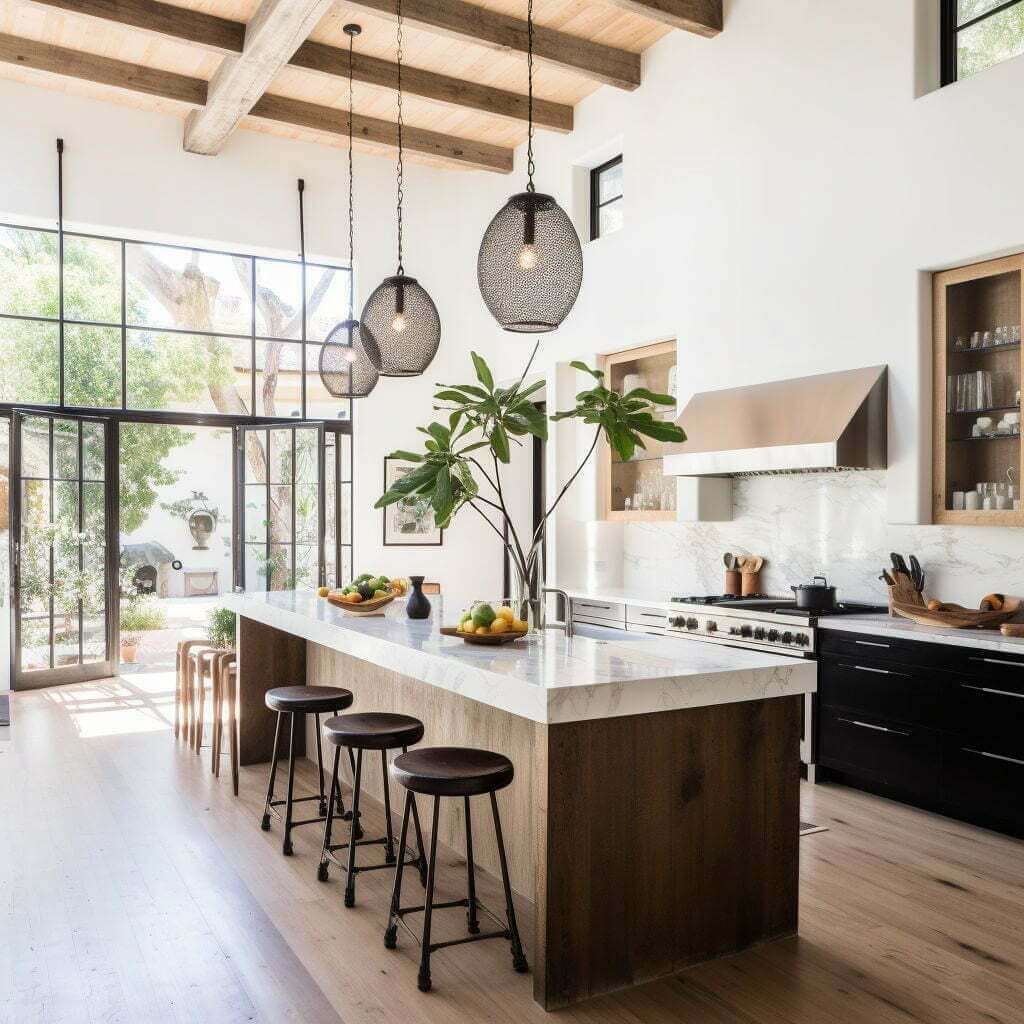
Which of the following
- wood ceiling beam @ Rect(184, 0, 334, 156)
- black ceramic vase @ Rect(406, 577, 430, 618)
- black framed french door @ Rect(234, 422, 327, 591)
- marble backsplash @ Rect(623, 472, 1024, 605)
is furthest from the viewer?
black framed french door @ Rect(234, 422, 327, 591)

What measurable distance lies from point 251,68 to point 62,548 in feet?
12.6

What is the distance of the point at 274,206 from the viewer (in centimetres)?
797

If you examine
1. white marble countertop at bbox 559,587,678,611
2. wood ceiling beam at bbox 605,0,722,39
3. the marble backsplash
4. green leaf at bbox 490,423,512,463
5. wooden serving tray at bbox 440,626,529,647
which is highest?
wood ceiling beam at bbox 605,0,722,39

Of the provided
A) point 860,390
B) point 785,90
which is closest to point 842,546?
point 860,390

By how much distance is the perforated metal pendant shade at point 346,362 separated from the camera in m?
4.88

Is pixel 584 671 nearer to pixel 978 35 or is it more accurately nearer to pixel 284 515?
pixel 978 35

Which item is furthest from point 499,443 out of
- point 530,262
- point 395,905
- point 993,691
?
point 993,691

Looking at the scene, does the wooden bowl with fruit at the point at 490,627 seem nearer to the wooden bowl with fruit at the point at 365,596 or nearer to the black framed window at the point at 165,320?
the wooden bowl with fruit at the point at 365,596

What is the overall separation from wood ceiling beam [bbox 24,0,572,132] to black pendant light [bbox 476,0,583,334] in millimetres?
3527

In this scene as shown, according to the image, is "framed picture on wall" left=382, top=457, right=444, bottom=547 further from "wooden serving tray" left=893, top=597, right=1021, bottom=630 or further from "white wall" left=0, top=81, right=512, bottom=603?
"wooden serving tray" left=893, top=597, right=1021, bottom=630

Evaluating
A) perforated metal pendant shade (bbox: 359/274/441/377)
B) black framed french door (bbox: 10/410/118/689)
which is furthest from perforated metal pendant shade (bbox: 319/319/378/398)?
black framed french door (bbox: 10/410/118/689)

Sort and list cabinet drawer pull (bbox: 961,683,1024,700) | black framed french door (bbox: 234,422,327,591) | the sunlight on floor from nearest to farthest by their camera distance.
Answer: cabinet drawer pull (bbox: 961,683,1024,700) < the sunlight on floor < black framed french door (bbox: 234,422,327,591)

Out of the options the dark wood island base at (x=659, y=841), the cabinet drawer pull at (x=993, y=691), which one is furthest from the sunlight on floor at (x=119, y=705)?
the cabinet drawer pull at (x=993, y=691)

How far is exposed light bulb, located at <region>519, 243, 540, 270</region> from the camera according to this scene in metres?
3.21
